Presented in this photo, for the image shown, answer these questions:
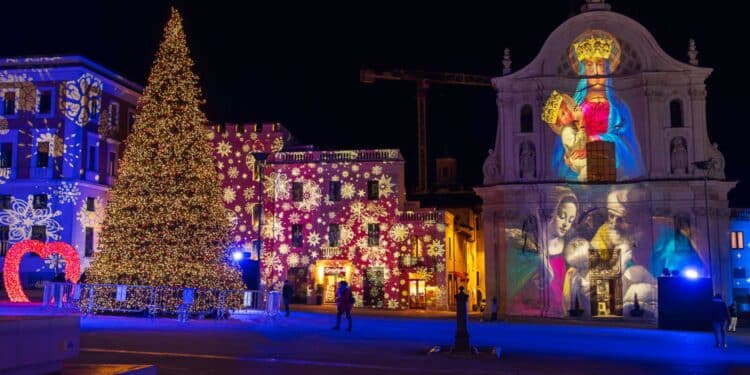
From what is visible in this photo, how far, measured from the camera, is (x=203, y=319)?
1056 inches

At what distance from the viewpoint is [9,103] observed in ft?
152

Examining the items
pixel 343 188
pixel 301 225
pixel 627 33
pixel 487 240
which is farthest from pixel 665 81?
pixel 301 225

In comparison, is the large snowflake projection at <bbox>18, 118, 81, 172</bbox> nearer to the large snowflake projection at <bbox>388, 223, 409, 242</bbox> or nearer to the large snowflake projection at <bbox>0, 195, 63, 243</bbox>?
the large snowflake projection at <bbox>0, 195, 63, 243</bbox>

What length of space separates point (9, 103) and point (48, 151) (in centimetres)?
428

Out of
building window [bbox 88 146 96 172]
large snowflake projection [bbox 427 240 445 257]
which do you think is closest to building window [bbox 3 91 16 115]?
building window [bbox 88 146 96 172]

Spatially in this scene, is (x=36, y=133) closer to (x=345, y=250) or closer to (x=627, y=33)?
(x=345, y=250)

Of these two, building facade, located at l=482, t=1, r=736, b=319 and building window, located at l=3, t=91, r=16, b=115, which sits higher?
building window, located at l=3, t=91, r=16, b=115

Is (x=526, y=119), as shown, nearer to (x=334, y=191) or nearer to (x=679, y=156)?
(x=679, y=156)

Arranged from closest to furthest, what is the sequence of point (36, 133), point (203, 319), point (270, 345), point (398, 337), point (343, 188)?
point (270, 345) → point (398, 337) → point (203, 319) → point (36, 133) → point (343, 188)

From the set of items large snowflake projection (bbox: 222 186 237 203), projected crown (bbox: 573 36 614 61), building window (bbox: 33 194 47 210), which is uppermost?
projected crown (bbox: 573 36 614 61)

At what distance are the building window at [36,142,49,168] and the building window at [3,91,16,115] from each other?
2911 mm

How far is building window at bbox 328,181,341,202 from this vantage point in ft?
160

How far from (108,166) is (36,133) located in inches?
202

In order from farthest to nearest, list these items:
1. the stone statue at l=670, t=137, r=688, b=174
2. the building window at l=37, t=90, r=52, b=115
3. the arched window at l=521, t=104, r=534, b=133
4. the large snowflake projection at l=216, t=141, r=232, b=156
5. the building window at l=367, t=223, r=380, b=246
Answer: the large snowflake projection at l=216, t=141, r=232, b=156
the building window at l=367, t=223, r=380, b=246
the building window at l=37, t=90, r=52, b=115
the arched window at l=521, t=104, r=534, b=133
the stone statue at l=670, t=137, r=688, b=174
